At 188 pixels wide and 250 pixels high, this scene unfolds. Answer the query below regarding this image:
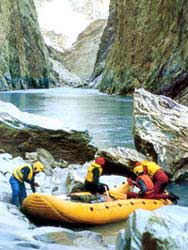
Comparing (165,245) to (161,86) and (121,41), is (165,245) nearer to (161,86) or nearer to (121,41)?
(161,86)

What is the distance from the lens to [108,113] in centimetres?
3039

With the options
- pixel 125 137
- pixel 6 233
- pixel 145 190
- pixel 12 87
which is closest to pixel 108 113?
pixel 125 137

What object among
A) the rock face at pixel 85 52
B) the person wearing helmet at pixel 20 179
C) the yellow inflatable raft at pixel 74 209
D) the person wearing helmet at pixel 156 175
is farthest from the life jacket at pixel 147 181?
the rock face at pixel 85 52

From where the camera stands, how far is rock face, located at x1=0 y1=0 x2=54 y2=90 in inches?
2591

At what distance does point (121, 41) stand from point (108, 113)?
2855 centimetres

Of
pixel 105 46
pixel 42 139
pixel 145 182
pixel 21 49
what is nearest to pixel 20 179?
A: pixel 145 182

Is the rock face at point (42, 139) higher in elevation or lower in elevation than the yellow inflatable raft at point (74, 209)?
lower

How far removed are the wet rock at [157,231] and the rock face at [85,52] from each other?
464 feet

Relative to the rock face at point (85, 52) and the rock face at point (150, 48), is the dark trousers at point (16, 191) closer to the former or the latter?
the rock face at point (150, 48)

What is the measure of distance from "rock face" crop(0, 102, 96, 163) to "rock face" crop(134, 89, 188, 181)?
1689 mm

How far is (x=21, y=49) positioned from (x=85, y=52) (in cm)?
7877

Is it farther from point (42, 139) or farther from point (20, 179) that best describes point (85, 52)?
point (20, 179)

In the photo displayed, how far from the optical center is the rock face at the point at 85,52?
148125 mm

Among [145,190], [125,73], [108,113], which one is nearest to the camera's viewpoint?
[145,190]
